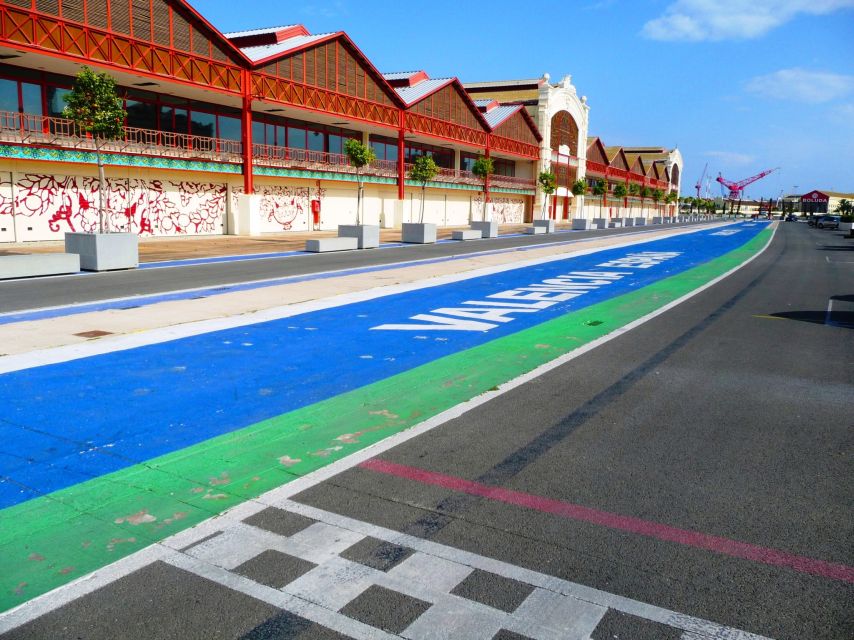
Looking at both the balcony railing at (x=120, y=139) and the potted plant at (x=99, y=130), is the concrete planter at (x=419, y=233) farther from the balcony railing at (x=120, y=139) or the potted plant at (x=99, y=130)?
the potted plant at (x=99, y=130)

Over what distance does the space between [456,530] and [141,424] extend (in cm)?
309

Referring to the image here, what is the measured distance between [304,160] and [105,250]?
2271 centimetres

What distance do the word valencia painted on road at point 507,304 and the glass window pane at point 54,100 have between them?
21.6m

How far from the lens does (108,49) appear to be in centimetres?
2633

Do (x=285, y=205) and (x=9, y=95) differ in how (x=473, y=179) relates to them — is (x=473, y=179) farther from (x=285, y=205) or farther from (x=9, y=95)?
(x=9, y=95)

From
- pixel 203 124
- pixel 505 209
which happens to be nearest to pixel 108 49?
pixel 203 124

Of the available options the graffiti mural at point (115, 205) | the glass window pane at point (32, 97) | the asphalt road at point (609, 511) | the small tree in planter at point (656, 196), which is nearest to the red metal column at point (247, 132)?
the graffiti mural at point (115, 205)

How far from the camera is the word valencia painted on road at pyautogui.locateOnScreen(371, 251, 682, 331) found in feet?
34.2

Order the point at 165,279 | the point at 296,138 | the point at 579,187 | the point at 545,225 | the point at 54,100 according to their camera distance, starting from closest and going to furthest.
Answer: the point at 165,279 → the point at 54,100 → the point at 296,138 → the point at 545,225 → the point at 579,187

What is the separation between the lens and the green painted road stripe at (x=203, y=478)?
3.51 meters

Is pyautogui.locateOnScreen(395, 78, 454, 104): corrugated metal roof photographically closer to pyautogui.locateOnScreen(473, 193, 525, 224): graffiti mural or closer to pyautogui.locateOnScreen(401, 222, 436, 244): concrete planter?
pyautogui.locateOnScreen(473, 193, 525, 224): graffiti mural

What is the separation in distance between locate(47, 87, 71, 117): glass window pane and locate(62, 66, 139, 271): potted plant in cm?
1054

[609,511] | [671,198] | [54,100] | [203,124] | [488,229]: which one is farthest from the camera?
[671,198]

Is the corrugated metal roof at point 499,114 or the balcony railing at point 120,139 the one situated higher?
the corrugated metal roof at point 499,114
